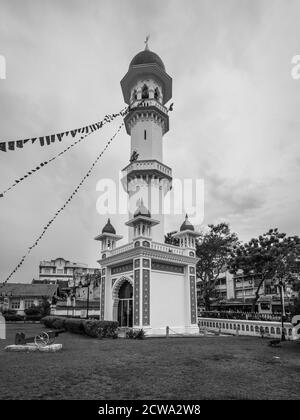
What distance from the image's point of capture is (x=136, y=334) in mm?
19250

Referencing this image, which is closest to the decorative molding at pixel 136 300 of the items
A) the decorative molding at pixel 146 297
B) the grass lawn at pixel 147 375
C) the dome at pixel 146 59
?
the decorative molding at pixel 146 297

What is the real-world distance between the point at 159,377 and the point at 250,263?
21043mm

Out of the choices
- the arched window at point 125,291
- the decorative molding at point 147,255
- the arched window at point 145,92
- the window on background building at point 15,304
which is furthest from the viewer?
the window on background building at point 15,304

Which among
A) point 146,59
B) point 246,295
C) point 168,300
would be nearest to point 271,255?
point 168,300

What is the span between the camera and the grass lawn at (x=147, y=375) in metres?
6.93

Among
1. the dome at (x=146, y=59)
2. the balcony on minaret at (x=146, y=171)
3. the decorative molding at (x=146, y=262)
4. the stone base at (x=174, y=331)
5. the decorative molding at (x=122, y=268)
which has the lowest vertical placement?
the stone base at (x=174, y=331)

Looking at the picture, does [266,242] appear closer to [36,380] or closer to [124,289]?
[124,289]

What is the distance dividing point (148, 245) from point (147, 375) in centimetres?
1337

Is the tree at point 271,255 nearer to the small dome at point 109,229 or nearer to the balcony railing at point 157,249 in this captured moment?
the balcony railing at point 157,249

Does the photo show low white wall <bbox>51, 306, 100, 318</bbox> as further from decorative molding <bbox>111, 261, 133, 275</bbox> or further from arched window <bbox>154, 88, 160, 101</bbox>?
arched window <bbox>154, 88, 160, 101</bbox>

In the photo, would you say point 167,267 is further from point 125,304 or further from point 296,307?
point 296,307

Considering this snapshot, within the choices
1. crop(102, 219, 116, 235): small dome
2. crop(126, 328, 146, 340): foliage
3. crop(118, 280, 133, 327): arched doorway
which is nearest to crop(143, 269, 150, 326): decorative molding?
crop(126, 328, 146, 340): foliage

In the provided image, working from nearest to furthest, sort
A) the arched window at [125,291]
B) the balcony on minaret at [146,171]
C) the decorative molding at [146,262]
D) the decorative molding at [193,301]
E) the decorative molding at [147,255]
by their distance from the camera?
1. the decorative molding at [146,262]
2. the decorative molding at [147,255]
3. the arched window at [125,291]
4. the decorative molding at [193,301]
5. the balcony on minaret at [146,171]

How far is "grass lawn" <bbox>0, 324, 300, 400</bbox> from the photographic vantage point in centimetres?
693
